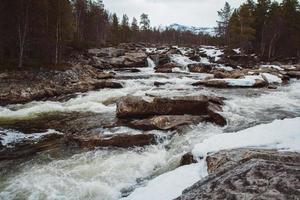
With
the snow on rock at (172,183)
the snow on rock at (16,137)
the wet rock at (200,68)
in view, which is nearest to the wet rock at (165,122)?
the snow on rock at (16,137)

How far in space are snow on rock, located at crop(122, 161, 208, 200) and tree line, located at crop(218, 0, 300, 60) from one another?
165 ft

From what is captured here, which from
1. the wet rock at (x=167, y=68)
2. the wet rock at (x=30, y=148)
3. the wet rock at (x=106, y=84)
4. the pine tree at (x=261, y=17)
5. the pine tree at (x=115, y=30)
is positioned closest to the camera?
the wet rock at (x=30, y=148)

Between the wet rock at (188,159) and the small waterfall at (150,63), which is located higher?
the small waterfall at (150,63)

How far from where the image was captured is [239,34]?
190ft

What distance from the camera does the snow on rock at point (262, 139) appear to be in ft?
23.9

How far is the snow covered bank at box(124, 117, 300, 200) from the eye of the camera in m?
6.23

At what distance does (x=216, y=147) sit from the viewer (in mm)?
7895

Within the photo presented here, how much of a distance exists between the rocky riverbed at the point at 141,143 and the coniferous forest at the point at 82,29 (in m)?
8.90

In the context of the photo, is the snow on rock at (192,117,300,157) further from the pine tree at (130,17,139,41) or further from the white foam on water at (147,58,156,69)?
the pine tree at (130,17,139,41)

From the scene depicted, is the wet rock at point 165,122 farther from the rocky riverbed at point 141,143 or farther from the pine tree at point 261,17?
the pine tree at point 261,17

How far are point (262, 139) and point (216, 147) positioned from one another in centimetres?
116

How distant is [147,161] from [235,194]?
6.25 meters

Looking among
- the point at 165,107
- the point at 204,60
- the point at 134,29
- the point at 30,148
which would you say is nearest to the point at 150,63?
the point at 204,60

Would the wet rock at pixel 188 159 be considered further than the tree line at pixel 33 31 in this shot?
No
